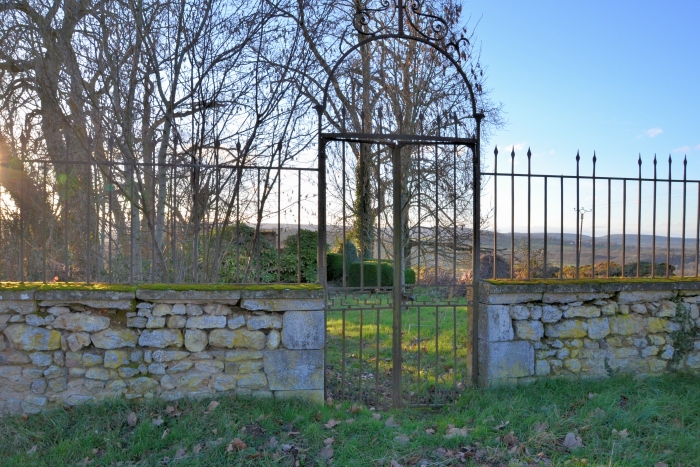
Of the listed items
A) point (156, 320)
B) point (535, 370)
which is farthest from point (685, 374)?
point (156, 320)

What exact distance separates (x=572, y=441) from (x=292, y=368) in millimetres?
2255

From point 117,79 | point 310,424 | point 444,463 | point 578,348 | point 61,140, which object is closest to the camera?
point 444,463

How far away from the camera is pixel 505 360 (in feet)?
15.2

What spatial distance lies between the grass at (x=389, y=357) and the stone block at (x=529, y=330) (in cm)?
57

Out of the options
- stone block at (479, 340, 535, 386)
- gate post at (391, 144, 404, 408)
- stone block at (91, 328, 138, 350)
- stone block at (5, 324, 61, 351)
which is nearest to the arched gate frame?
gate post at (391, 144, 404, 408)

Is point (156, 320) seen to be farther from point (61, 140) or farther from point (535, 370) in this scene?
point (61, 140)

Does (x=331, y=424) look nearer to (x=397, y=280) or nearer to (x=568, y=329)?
(x=397, y=280)

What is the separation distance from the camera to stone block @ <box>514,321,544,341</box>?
185 inches

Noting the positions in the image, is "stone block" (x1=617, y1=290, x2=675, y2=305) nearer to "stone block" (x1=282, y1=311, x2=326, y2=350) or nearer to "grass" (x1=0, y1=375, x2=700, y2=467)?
"grass" (x1=0, y1=375, x2=700, y2=467)

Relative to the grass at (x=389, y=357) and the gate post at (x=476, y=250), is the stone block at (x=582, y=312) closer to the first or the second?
the gate post at (x=476, y=250)

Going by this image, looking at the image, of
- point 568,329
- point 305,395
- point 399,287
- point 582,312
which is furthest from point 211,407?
point 582,312

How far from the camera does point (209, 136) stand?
601 cm

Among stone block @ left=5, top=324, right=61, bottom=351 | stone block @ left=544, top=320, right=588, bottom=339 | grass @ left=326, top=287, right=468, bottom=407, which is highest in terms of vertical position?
stone block @ left=5, top=324, right=61, bottom=351

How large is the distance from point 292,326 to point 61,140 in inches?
206
